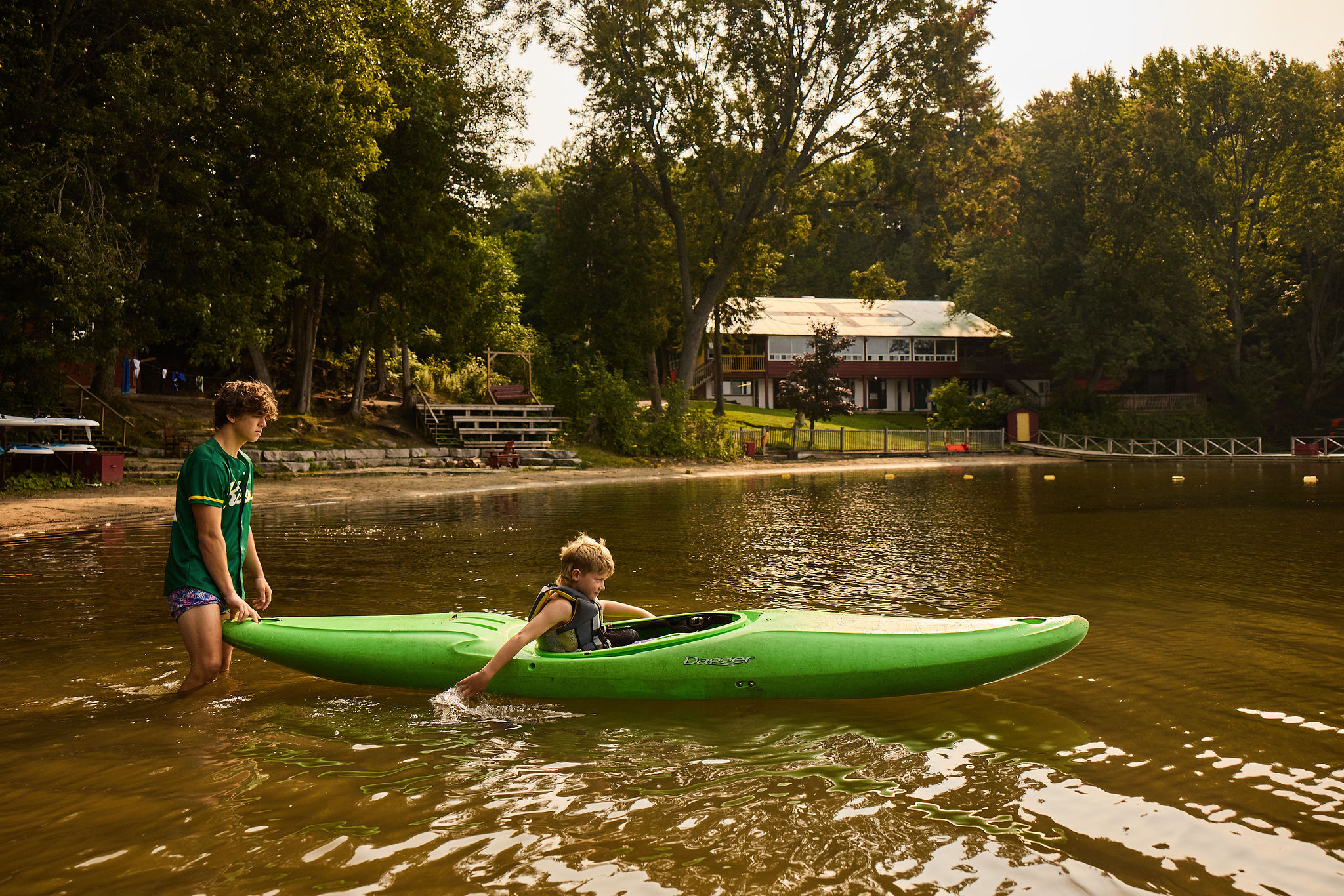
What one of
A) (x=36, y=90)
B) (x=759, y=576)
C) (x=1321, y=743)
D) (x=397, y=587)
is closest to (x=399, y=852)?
(x=1321, y=743)

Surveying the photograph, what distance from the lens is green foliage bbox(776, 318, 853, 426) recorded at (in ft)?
127

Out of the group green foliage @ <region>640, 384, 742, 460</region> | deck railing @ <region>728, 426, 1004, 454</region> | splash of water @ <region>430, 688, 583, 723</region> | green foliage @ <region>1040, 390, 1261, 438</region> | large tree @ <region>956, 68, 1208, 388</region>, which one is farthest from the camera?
green foliage @ <region>1040, 390, 1261, 438</region>

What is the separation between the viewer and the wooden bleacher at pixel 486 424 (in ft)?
94.7

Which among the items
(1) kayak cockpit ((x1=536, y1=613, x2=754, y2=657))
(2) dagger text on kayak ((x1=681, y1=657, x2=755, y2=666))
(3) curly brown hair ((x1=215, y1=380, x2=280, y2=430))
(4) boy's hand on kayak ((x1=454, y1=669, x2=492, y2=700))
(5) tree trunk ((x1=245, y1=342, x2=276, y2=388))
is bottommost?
(4) boy's hand on kayak ((x1=454, y1=669, x2=492, y2=700))

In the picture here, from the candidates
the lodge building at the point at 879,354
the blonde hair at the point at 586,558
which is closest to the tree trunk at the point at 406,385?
the lodge building at the point at 879,354

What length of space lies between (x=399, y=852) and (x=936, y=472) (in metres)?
29.5

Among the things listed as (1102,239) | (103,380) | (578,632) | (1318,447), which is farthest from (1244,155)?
(578,632)

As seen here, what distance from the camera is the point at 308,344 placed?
2706cm

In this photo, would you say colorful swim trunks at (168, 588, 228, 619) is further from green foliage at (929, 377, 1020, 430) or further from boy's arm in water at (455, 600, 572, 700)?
green foliage at (929, 377, 1020, 430)

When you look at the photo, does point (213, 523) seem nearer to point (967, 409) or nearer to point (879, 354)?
point (967, 409)

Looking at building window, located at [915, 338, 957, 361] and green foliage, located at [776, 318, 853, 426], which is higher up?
building window, located at [915, 338, 957, 361]

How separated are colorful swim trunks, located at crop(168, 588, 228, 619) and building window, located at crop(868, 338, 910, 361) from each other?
55552mm

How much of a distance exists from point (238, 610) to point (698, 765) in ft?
8.74

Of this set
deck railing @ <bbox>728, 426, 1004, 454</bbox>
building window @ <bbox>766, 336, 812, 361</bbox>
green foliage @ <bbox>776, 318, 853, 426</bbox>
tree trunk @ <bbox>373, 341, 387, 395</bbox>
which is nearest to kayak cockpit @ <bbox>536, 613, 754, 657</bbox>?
tree trunk @ <bbox>373, 341, 387, 395</bbox>
